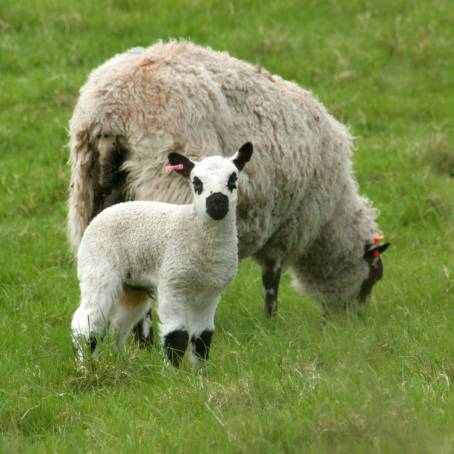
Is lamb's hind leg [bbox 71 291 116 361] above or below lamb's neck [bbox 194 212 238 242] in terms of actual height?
below

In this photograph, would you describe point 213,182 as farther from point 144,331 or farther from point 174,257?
point 144,331

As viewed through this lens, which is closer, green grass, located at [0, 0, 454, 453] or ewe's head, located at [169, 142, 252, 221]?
green grass, located at [0, 0, 454, 453]

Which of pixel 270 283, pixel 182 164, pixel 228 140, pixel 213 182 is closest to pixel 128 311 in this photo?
pixel 182 164

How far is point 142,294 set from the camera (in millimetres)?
6434

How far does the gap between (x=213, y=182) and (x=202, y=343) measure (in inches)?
38.7

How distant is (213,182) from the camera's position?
18.6 ft

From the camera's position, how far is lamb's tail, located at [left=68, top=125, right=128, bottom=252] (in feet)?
22.9

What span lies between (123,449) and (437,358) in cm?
202

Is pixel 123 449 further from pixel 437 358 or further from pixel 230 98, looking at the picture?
pixel 230 98

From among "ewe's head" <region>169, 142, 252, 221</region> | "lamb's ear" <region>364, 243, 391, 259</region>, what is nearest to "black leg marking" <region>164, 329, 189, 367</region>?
"ewe's head" <region>169, 142, 252, 221</region>

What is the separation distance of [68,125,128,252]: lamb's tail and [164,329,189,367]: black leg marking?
1496 millimetres

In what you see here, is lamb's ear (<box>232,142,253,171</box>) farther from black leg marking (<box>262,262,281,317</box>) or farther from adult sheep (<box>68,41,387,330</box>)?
black leg marking (<box>262,262,281,317</box>)

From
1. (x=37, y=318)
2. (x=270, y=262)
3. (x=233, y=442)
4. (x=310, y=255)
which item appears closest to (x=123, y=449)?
(x=233, y=442)

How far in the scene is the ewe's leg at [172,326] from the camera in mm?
5844
